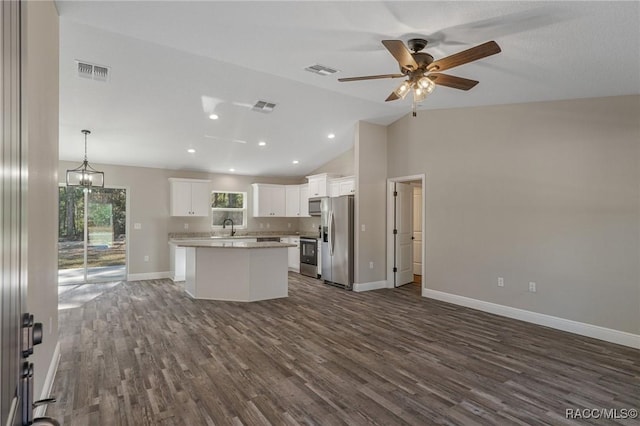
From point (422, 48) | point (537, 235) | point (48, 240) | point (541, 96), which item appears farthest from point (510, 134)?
point (48, 240)

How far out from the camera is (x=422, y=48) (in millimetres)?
3109

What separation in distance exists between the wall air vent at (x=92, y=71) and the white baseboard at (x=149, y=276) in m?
4.61

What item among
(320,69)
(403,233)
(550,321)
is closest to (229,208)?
(403,233)

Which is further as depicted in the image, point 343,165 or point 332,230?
point 343,165

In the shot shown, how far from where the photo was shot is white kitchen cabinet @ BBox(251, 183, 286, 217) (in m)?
8.66

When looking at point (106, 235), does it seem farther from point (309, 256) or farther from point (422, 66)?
point (422, 66)

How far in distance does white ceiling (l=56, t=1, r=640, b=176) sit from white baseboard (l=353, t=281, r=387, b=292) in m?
3.08

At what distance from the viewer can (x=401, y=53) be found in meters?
2.69

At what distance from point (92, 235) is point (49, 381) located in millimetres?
5139

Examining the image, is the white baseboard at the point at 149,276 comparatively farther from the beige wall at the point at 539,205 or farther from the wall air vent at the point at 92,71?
the beige wall at the point at 539,205

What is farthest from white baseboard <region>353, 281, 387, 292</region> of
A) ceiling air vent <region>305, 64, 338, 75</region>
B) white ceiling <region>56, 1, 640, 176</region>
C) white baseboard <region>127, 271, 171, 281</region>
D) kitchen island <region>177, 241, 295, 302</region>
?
white baseboard <region>127, 271, 171, 281</region>

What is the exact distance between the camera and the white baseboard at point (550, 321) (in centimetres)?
372

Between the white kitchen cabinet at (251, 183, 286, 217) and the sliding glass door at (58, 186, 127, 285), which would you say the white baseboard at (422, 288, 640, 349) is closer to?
the white kitchen cabinet at (251, 183, 286, 217)

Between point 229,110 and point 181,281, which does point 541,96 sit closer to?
point 229,110
